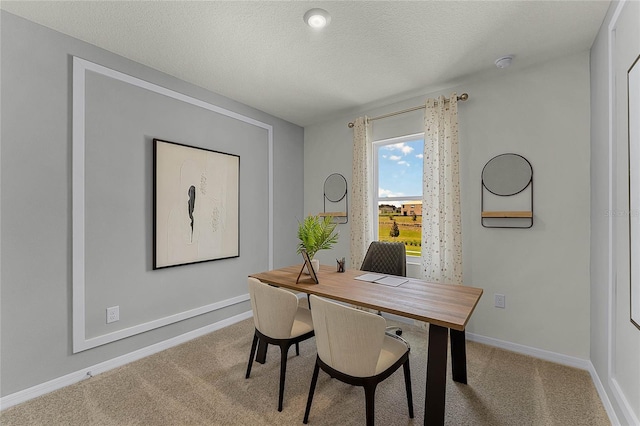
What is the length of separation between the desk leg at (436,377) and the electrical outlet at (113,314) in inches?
97.3

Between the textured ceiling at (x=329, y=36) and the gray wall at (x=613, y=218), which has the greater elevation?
the textured ceiling at (x=329, y=36)

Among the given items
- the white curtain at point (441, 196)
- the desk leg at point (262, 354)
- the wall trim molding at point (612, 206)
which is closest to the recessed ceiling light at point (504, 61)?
the white curtain at point (441, 196)

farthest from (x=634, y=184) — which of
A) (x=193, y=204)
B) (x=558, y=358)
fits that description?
(x=193, y=204)

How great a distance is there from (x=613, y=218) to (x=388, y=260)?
1611 millimetres

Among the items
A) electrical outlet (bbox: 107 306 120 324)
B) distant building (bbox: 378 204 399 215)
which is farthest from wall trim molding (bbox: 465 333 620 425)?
electrical outlet (bbox: 107 306 120 324)

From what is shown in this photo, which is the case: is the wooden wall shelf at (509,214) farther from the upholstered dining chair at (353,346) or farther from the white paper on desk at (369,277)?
the upholstered dining chair at (353,346)

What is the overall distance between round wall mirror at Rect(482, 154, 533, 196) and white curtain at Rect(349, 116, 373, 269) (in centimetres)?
131

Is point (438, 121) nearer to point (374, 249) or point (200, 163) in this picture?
point (374, 249)

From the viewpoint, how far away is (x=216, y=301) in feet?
10.3

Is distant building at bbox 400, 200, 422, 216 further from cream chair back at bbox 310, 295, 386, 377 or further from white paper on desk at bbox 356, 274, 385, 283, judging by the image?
cream chair back at bbox 310, 295, 386, 377

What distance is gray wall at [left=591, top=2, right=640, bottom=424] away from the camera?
148cm

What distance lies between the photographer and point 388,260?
2.76 metres

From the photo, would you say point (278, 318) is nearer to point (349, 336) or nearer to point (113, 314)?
point (349, 336)

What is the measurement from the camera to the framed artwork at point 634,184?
1.36 metres
